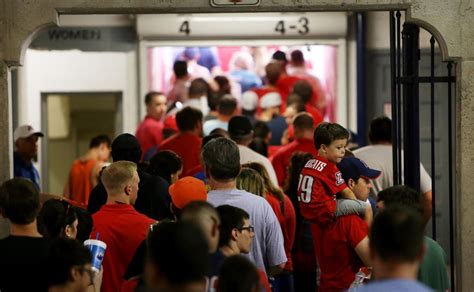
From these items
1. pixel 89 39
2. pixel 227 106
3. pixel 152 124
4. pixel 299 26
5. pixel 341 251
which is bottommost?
pixel 341 251

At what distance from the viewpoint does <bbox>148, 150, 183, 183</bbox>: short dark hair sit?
374 inches

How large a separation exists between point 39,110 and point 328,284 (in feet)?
30.3

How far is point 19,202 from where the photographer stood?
6.73 m

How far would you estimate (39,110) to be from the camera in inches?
656

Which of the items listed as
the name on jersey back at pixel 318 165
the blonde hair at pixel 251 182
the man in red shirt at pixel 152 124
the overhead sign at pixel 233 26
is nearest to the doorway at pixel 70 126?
the overhead sign at pixel 233 26

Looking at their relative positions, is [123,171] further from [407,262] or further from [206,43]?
[206,43]

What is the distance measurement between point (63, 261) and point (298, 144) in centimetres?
573

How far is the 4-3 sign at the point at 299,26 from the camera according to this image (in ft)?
54.1

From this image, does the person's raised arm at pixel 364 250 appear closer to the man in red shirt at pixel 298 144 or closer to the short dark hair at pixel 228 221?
the short dark hair at pixel 228 221

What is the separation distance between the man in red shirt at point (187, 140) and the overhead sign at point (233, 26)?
16.0 ft

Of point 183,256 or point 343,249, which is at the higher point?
point 183,256

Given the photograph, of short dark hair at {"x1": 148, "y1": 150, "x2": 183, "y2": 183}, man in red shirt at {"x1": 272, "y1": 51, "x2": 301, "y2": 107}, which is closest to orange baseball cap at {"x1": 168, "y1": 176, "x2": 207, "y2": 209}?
short dark hair at {"x1": 148, "y1": 150, "x2": 183, "y2": 183}

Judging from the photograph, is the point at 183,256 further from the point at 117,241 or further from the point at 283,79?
the point at 283,79

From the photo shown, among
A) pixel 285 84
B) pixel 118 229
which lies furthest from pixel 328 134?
pixel 285 84
